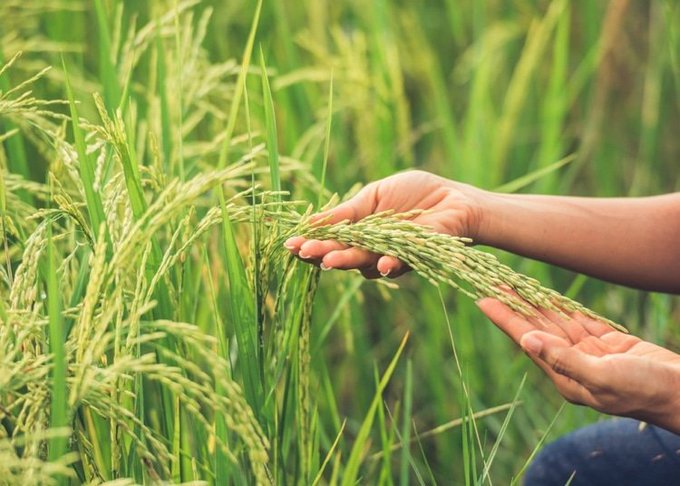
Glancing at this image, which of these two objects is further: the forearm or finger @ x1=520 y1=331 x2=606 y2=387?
the forearm

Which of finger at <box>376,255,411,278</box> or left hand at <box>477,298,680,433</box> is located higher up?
finger at <box>376,255,411,278</box>

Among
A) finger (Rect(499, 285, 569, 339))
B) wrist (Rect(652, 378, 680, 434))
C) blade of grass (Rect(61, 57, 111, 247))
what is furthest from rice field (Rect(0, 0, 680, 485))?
wrist (Rect(652, 378, 680, 434))

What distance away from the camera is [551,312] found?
157cm

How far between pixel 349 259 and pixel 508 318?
0.84 feet

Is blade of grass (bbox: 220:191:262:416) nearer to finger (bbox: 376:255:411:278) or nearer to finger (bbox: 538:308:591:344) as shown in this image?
finger (bbox: 376:255:411:278)

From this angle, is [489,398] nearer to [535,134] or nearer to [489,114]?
[489,114]

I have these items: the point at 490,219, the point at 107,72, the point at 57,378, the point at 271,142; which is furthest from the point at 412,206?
the point at 57,378

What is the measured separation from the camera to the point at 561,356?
1392 mm

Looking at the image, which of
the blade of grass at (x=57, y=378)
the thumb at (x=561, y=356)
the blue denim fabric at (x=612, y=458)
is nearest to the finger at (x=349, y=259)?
the thumb at (x=561, y=356)

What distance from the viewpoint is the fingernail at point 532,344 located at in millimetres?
1408

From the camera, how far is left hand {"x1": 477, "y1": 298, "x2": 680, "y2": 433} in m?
1.38

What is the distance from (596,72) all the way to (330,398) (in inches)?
95.1

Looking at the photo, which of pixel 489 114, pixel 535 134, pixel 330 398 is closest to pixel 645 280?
pixel 330 398

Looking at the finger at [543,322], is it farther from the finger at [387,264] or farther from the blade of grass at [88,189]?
the blade of grass at [88,189]
